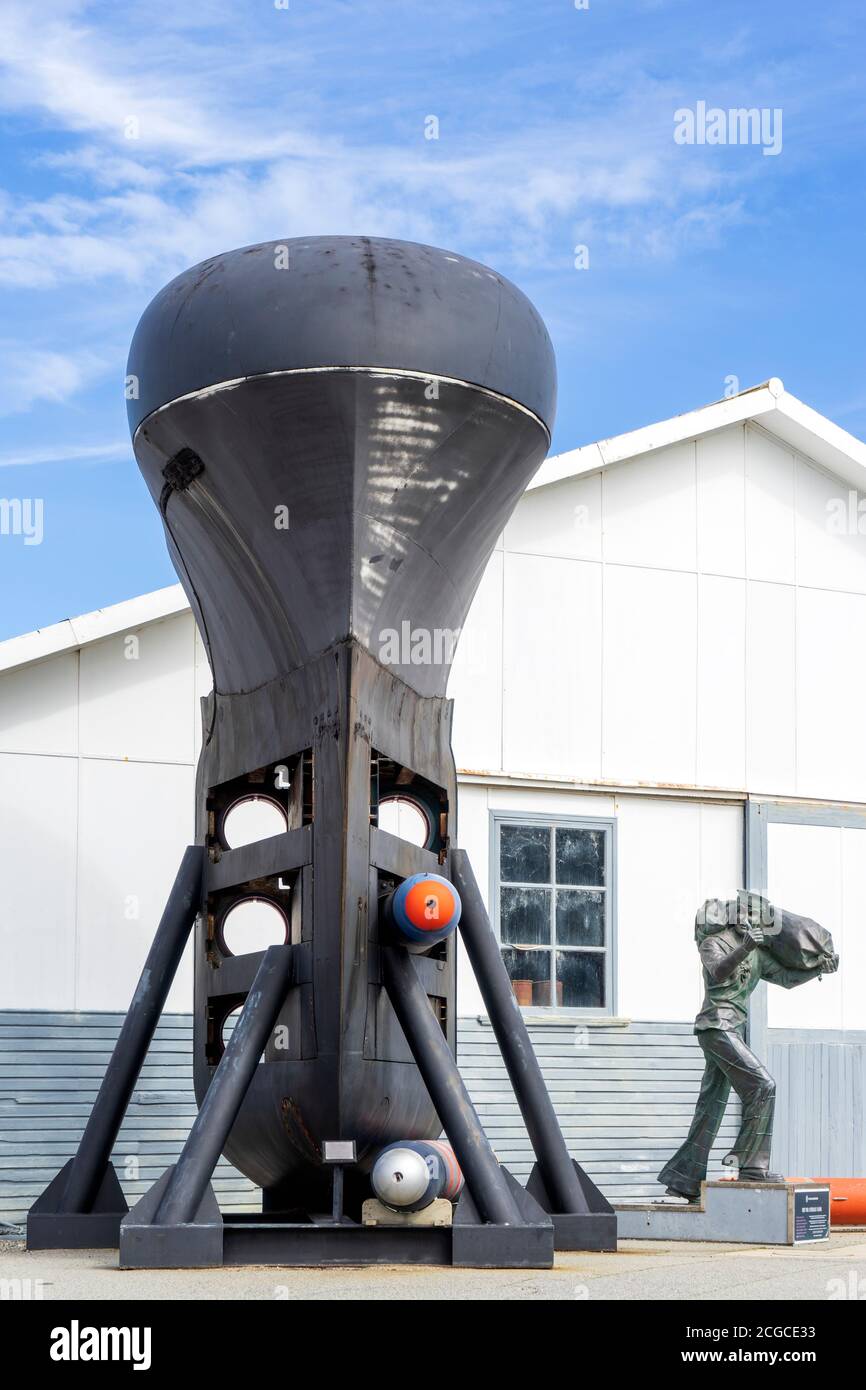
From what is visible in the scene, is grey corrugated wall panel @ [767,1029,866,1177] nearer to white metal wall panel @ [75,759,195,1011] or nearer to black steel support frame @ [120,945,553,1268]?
white metal wall panel @ [75,759,195,1011]

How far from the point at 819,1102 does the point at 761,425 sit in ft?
20.8

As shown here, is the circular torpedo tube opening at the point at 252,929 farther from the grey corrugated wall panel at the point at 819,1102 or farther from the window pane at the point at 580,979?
the grey corrugated wall panel at the point at 819,1102

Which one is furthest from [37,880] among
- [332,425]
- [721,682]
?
[721,682]

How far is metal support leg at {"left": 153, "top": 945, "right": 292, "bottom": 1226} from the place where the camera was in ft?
26.6

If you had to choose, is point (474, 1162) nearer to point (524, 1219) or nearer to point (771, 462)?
point (524, 1219)

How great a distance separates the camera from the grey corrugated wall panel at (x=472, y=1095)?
13320 mm

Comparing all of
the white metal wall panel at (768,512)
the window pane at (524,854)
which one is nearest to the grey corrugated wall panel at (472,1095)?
the window pane at (524,854)

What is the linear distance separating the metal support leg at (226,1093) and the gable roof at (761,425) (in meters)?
7.65

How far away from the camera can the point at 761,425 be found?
17.1m

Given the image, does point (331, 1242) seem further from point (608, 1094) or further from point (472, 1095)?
point (608, 1094)

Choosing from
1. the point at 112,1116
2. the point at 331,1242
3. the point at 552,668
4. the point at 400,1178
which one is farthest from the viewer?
the point at 552,668

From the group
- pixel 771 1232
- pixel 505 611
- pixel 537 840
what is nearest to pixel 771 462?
pixel 505 611

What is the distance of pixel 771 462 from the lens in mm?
17094

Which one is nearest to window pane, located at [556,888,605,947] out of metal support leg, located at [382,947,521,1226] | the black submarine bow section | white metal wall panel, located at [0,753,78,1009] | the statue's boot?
the statue's boot
